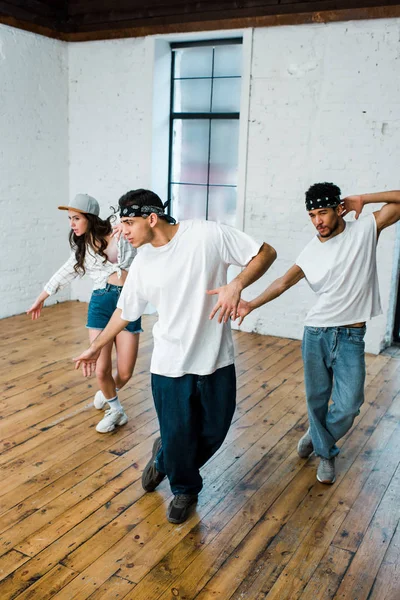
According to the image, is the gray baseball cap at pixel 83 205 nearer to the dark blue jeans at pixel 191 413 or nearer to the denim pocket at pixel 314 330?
the dark blue jeans at pixel 191 413

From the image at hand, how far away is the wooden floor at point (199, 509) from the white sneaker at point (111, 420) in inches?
2.4

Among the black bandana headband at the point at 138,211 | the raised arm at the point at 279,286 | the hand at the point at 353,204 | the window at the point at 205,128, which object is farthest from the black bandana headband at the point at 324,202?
the window at the point at 205,128

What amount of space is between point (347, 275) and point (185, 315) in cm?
94

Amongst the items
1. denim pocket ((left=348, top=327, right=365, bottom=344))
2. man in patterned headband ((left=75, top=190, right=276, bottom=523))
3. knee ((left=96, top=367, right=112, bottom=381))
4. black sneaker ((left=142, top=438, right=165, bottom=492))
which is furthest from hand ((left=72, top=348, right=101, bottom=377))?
denim pocket ((left=348, top=327, right=365, bottom=344))

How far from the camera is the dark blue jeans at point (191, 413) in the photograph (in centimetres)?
279

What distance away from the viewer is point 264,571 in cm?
256

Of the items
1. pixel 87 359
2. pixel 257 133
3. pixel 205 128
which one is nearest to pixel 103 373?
pixel 87 359

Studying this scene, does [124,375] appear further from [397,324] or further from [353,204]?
[397,324]

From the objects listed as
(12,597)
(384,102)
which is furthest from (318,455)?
(384,102)

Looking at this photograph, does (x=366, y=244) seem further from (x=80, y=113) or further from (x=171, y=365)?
(x=80, y=113)

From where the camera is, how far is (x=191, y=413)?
9.23 ft

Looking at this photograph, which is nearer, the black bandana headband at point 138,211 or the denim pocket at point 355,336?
the black bandana headband at point 138,211

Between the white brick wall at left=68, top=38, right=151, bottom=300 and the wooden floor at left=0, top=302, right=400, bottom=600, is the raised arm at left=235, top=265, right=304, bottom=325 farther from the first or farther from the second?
the white brick wall at left=68, top=38, right=151, bottom=300

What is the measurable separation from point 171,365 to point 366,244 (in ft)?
3.93
